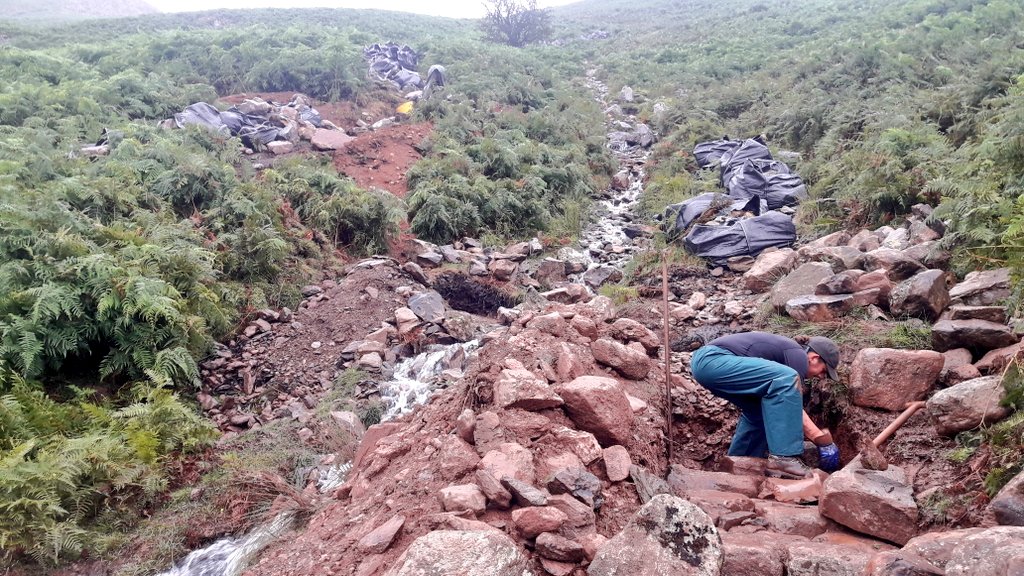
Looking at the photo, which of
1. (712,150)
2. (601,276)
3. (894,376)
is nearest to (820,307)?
(894,376)

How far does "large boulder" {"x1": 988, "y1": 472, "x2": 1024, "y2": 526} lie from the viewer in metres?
1.97

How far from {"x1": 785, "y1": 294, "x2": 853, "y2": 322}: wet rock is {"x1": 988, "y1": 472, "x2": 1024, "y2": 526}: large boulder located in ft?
8.70

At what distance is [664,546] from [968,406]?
194cm

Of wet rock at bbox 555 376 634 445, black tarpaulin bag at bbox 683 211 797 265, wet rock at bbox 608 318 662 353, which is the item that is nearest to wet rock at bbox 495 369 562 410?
wet rock at bbox 555 376 634 445

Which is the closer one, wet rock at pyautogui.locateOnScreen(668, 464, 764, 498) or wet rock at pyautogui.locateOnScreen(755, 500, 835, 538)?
wet rock at pyautogui.locateOnScreen(755, 500, 835, 538)

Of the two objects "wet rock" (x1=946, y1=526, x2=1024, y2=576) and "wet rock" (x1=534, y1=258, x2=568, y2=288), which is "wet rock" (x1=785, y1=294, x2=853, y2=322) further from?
"wet rock" (x1=534, y1=258, x2=568, y2=288)

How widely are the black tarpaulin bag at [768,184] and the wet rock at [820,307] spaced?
3.74 m

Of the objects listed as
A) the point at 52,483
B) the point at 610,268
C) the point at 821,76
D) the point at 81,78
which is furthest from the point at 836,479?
the point at 81,78

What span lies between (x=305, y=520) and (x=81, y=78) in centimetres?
A: 1341

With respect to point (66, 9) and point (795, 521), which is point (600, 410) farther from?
point (66, 9)

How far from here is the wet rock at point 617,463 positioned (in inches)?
111

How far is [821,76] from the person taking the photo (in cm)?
1216

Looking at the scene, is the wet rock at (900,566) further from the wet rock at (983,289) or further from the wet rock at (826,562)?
the wet rock at (983,289)

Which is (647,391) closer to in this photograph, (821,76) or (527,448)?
(527,448)
